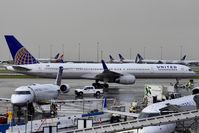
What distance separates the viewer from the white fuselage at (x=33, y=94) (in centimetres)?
3688

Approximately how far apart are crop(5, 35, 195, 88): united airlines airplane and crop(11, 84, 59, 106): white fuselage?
2033 cm

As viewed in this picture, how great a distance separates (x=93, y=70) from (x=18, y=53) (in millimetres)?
12963

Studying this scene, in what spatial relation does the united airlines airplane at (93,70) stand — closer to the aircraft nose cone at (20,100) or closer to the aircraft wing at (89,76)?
the aircraft wing at (89,76)

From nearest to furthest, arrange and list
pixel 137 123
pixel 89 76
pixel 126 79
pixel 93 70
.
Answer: pixel 137 123 → pixel 126 79 → pixel 89 76 → pixel 93 70

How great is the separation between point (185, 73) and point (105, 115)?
4025 centimetres

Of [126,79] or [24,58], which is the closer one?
[126,79]

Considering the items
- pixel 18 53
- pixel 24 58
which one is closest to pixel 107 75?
pixel 24 58

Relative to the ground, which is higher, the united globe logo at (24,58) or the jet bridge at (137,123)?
the united globe logo at (24,58)

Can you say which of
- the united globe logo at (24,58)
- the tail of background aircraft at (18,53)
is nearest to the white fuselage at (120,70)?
the united globe logo at (24,58)

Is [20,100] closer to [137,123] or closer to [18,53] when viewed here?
[137,123]

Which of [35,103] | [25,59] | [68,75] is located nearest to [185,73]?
[68,75]

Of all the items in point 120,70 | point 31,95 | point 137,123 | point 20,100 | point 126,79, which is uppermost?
point 120,70

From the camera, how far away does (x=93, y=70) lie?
6719cm

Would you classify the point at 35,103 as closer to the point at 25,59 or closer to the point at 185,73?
the point at 25,59
